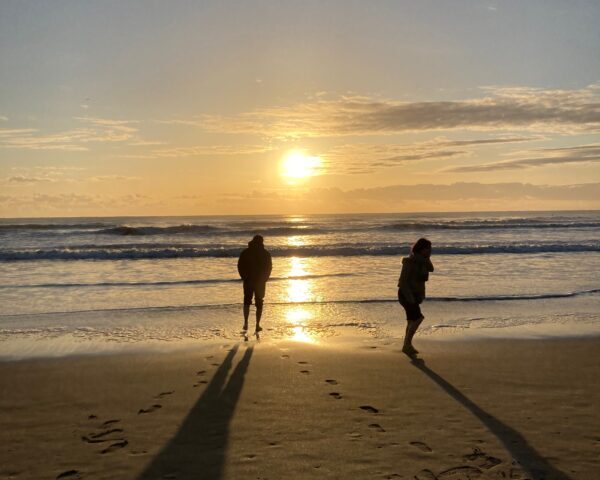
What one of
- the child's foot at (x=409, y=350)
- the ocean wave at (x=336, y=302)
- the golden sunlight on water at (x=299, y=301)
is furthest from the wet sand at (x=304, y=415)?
the ocean wave at (x=336, y=302)

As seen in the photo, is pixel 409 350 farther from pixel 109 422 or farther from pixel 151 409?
pixel 109 422

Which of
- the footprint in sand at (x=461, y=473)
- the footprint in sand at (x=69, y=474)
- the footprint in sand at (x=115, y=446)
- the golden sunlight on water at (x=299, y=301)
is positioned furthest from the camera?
the golden sunlight on water at (x=299, y=301)

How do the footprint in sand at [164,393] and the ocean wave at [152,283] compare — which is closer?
the footprint in sand at [164,393]

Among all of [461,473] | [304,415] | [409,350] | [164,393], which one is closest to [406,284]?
[409,350]

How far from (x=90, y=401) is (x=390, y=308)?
7657mm

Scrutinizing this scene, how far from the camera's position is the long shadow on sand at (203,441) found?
13.8ft

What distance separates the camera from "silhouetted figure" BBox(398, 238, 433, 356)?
8.13 metres

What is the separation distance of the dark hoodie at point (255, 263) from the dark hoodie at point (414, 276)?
257 cm

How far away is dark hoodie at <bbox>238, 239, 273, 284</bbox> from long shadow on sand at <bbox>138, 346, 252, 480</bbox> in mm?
3329

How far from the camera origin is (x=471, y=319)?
437 inches

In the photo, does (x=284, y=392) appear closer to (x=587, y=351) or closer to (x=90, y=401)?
(x=90, y=401)

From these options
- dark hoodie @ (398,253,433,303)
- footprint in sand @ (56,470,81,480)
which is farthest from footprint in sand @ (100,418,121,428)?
dark hoodie @ (398,253,433,303)

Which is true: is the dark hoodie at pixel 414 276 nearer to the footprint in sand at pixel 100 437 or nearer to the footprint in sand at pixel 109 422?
the footprint in sand at pixel 109 422

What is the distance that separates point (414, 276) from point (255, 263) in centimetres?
292
